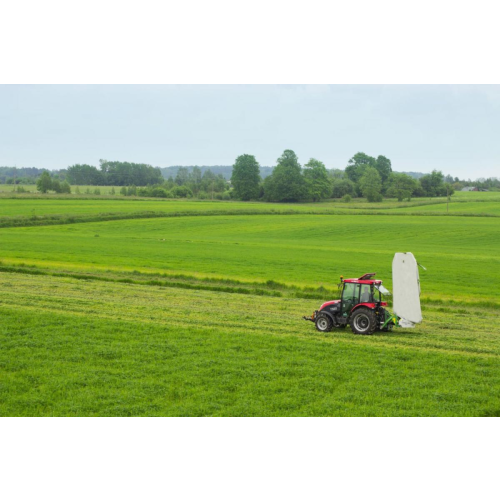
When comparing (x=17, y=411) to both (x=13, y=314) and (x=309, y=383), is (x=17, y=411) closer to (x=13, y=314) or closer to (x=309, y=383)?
(x=309, y=383)

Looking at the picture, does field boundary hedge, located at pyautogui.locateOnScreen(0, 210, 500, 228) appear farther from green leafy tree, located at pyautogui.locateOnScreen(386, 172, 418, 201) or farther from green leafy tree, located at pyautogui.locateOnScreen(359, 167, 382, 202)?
green leafy tree, located at pyautogui.locateOnScreen(386, 172, 418, 201)

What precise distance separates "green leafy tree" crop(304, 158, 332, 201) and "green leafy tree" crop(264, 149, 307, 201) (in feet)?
9.74

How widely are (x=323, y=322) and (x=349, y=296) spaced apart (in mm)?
1236

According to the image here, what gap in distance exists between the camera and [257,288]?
100ft

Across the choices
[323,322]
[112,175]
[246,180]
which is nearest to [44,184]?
[246,180]

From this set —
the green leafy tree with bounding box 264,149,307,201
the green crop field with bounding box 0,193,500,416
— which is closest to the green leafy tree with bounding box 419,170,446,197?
the green leafy tree with bounding box 264,149,307,201

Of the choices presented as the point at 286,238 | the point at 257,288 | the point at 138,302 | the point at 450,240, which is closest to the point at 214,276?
the point at 257,288

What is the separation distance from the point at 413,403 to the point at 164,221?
66499 mm

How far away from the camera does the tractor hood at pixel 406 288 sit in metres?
18.4

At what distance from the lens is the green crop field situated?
40.1 ft

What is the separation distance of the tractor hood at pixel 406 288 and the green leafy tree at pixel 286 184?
120 m

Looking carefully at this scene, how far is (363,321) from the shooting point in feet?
60.5

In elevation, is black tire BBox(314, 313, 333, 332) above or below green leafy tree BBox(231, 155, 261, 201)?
below

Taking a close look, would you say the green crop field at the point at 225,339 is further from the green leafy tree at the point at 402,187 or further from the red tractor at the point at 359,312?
the green leafy tree at the point at 402,187
